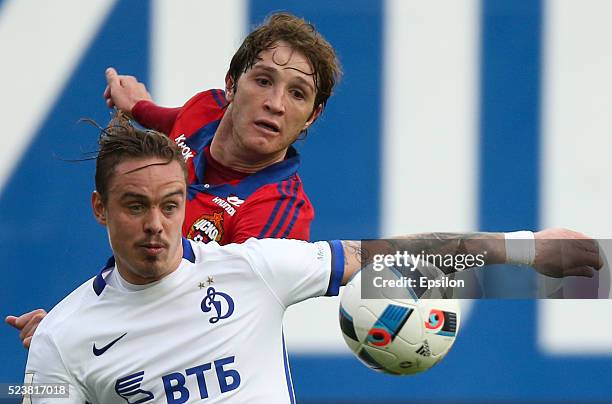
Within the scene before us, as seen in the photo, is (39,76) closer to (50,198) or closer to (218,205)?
(50,198)

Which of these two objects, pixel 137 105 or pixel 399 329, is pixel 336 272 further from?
pixel 137 105

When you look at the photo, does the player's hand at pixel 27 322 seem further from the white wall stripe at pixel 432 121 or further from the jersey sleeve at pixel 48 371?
the white wall stripe at pixel 432 121

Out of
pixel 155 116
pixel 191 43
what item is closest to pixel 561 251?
pixel 155 116

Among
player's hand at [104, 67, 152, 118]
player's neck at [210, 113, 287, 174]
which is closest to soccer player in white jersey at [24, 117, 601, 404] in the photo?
player's neck at [210, 113, 287, 174]

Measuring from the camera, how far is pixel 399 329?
13.3ft

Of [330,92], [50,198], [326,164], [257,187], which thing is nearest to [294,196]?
[257,187]

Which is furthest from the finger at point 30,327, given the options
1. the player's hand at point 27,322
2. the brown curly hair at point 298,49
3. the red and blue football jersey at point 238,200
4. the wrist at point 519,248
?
the wrist at point 519,248

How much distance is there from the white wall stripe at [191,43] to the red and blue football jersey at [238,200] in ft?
5.19

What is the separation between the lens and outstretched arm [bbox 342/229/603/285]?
4098 millimetres

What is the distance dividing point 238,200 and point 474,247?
3.00ft

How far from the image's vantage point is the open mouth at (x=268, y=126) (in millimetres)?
4582

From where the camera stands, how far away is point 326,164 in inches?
254

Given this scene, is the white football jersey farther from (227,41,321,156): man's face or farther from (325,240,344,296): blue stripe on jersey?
(227,41,321,156): man's face

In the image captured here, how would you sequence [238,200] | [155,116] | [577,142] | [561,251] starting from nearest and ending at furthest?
[561,251]
[238,200]
[155,116]
[577,142]
